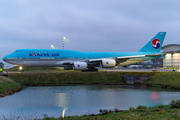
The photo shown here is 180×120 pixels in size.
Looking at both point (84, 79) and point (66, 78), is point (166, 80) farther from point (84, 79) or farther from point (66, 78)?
point (66, 78)

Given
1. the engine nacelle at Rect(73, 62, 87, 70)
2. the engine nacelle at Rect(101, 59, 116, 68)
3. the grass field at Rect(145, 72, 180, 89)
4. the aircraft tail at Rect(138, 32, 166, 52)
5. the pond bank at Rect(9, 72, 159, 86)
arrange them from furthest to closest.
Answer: the aircraft tail at Rect(138, 32, 166, 52) < the engine nacelle at Rect(101, 59, 116, 68) < the engine nacelle at Rect(73, 62, 87, 70) < the pond bank at Rect(9, 72, 159, 86) < the grass field at Rect(145, 72, 180, 89)

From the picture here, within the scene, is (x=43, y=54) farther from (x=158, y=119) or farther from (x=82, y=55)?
(x=158, y=119)

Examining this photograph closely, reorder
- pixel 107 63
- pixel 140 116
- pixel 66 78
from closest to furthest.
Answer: pixel 140 116, pixel 66 78, pixel 107 63

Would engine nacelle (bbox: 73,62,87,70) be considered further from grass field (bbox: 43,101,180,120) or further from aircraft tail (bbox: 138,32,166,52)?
grass field (bbox: 43,101,180,120)

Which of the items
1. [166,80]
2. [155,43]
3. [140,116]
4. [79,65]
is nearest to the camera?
[140,116]

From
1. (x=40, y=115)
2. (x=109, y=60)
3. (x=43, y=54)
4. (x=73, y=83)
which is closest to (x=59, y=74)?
(x=73, y=83)

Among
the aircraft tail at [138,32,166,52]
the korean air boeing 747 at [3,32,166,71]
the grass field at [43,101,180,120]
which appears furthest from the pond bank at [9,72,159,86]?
the grass field at [43,101,180,120]

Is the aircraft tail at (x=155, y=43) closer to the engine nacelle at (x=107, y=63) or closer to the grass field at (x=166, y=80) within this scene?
the grass field at (x=166, y=80)

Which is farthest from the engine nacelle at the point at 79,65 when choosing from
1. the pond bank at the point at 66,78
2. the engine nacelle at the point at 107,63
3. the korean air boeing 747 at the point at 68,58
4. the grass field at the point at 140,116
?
the grass field at the point at 140,116

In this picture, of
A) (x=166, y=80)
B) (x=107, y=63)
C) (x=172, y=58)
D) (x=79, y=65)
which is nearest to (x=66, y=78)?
(x=79, y=65)

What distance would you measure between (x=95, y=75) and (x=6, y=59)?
51.0 ft

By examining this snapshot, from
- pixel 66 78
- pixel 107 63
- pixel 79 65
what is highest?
pixel 107 63

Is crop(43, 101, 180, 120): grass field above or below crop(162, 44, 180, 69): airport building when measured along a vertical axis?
→ below

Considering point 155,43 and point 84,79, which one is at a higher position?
point 155,43
